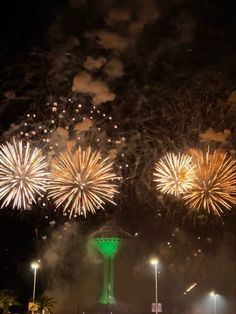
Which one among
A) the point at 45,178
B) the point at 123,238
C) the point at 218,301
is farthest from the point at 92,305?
the point at 45,178

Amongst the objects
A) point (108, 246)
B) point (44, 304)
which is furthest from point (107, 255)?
point (44, 304)

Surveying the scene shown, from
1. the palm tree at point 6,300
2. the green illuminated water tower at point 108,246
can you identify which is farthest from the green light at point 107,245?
the palm tree at point 6,300

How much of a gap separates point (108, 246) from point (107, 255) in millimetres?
2530

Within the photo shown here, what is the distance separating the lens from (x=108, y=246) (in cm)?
8144

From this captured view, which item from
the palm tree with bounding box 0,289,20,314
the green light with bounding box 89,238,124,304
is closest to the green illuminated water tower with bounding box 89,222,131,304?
the green light with bounding box 89,238,124,304

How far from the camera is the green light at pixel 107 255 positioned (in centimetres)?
8069

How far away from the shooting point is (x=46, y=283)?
7269 cm

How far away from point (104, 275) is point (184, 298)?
1270 centimetres

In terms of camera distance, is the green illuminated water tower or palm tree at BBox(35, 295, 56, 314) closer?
palm tree at BBox(35, 295, 56, 314)

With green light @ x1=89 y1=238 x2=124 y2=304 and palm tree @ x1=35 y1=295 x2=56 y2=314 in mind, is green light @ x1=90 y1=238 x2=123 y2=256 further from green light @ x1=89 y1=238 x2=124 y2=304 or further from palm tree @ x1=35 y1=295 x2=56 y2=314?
palm tree @ x1=35 y1=295 x2=56 y2=314

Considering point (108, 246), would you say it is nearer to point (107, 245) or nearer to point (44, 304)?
point (107, 245)

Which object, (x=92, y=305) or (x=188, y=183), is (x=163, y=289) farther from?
(x=188, y=183)

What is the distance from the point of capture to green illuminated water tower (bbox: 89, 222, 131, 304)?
8031 centimetres

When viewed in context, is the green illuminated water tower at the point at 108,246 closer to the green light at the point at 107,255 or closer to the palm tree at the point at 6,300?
the green light at the point at 107,255
